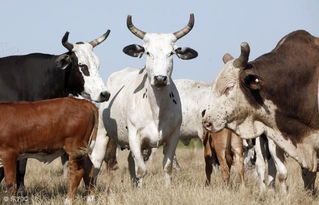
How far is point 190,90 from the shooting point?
55.1 feet

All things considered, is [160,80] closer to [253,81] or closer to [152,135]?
[152,135]

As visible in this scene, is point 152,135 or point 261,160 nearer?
point 152,135

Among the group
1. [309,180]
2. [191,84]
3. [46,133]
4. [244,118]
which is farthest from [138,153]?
[191,84]

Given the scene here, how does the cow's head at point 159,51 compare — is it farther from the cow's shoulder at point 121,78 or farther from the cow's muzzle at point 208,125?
the cow's muzzle at point 208,125

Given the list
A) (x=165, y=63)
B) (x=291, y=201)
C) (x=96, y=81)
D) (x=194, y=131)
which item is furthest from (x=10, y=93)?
(x=194, y=131)

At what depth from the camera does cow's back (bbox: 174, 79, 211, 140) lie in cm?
1623

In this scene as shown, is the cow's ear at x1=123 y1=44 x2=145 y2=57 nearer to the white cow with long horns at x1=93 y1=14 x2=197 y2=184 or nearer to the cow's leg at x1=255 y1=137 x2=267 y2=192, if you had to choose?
the white cow with long horns at x1=93 y1=14 x2=197 y2=184

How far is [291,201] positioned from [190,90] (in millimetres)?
8684

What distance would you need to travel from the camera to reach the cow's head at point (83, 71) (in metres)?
9.97

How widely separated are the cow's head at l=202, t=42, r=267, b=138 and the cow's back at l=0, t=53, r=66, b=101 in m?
2.85

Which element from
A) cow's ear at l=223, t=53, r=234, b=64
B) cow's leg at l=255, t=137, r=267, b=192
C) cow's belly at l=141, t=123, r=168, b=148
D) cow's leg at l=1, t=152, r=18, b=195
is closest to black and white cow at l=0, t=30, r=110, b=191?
cow's belly at l=141, t=123, r=168, b=148

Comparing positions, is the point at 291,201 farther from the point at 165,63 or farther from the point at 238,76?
the point at 165,63

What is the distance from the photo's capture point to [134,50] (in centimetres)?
1039

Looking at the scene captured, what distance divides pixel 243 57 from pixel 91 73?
2.75 metres
